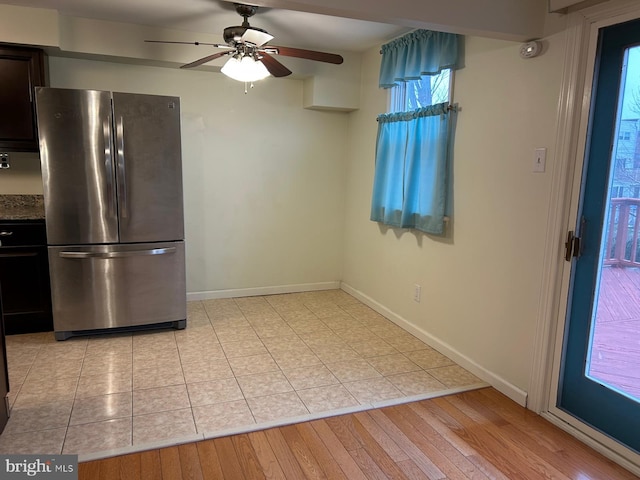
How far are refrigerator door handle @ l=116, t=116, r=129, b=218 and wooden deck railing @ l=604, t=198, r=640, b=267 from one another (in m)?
3.06

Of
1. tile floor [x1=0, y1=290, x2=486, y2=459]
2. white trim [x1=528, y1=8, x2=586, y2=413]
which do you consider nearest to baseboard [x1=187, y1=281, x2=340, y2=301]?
tile floor [x1=0, y1=290, x2=486, y2=459]

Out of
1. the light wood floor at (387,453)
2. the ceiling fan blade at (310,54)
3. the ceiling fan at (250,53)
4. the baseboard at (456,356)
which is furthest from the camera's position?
the ceiling fan blade at (310,54)

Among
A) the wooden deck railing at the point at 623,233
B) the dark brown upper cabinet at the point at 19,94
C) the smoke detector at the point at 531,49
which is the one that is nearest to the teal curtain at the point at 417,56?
the smoke detector at the point at 531,49

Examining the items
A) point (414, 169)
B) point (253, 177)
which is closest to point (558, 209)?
point (414, 169)

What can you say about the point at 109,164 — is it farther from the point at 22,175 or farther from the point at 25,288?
the point at 25,288

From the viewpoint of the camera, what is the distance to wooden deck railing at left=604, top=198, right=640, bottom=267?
2039 millimetres

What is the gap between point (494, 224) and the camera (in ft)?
9.05

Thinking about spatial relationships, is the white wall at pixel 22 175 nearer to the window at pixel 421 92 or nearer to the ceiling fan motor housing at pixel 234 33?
the ceiling fan motor housing at pixel 234 33

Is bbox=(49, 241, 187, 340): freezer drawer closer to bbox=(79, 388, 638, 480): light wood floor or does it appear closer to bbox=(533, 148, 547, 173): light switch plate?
bbox=(79, 388, 638, 480): light wood floor

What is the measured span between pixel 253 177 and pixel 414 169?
1695mm

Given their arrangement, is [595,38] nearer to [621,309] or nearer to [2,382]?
[621,309]

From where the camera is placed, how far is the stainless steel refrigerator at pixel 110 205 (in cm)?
314

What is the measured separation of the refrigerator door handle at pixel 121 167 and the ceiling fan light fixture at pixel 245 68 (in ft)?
3.07

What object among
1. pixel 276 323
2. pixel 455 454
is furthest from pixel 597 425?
pixel 276 323
